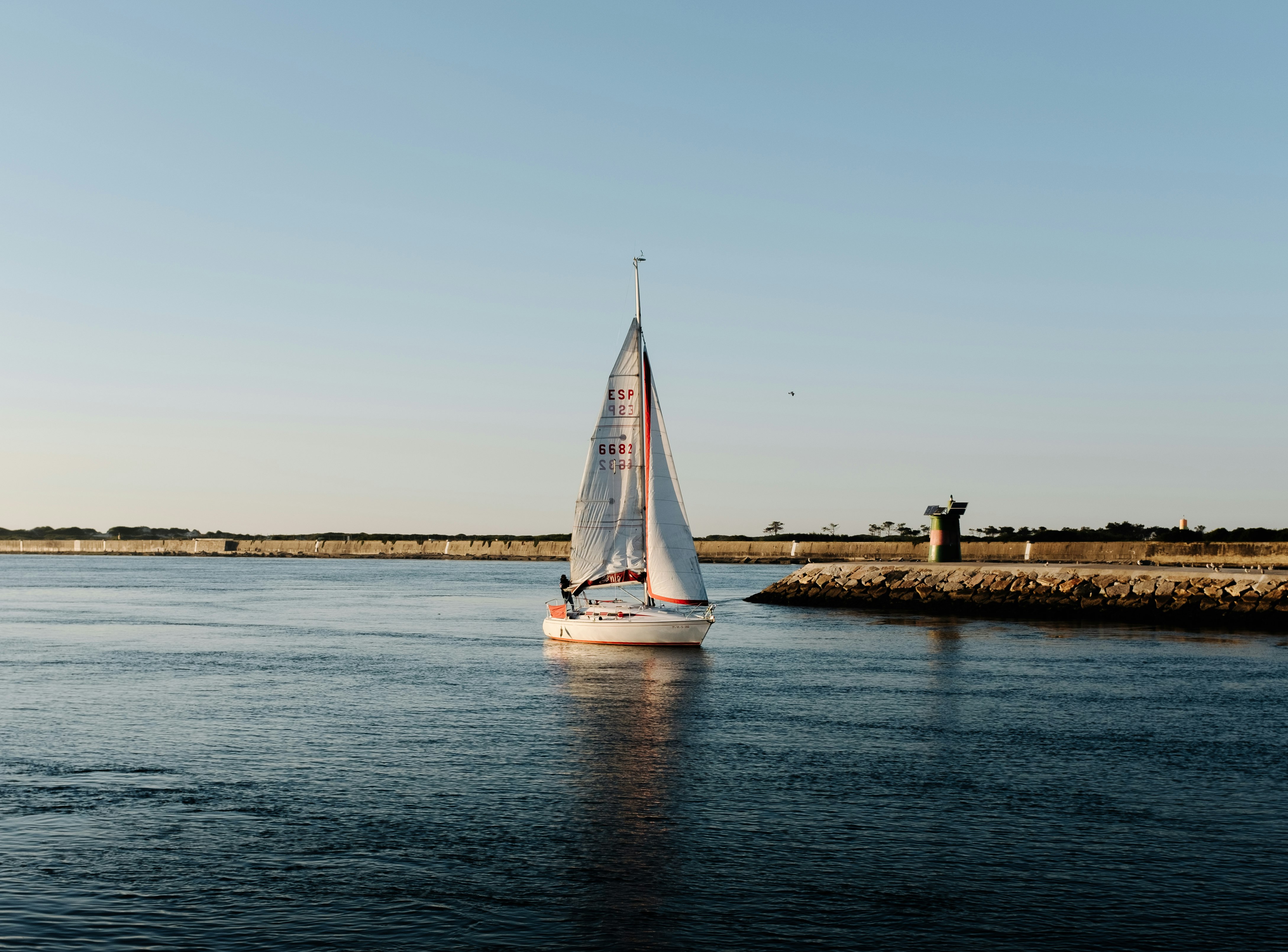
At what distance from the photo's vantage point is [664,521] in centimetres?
4003

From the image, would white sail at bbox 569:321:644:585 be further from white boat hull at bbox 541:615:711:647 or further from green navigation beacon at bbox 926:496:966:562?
green navigation beacon at bbox 926:496:966:562

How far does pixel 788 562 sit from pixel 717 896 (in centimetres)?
14056

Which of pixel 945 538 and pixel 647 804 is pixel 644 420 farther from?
pixel 945 538

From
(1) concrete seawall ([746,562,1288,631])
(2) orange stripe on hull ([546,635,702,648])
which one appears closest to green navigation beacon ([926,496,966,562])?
(1) concrete seawall ([746,562,1288,631])

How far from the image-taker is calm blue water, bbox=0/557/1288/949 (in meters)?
12.0

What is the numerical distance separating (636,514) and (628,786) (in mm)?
22262

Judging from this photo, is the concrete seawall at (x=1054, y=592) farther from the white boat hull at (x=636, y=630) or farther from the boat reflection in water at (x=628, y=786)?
the boat reflection in water at (x=628, y=786)

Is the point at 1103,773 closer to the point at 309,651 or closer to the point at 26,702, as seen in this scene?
the point at 26,702

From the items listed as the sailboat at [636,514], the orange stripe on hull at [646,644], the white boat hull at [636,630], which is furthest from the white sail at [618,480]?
the orange stripe on hull at [646,644]

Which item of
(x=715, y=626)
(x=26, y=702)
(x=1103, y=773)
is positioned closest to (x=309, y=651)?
(x=26, y=702)

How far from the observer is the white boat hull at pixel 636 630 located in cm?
4059

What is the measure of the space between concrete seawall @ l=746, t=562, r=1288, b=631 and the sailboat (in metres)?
25.0

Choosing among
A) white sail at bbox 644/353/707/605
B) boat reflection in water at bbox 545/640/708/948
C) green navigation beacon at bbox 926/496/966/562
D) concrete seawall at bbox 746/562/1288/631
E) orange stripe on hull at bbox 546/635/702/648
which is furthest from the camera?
green navigation beacon at bbox 926/496/966/562

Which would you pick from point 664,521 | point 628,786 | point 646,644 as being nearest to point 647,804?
point 628,786
